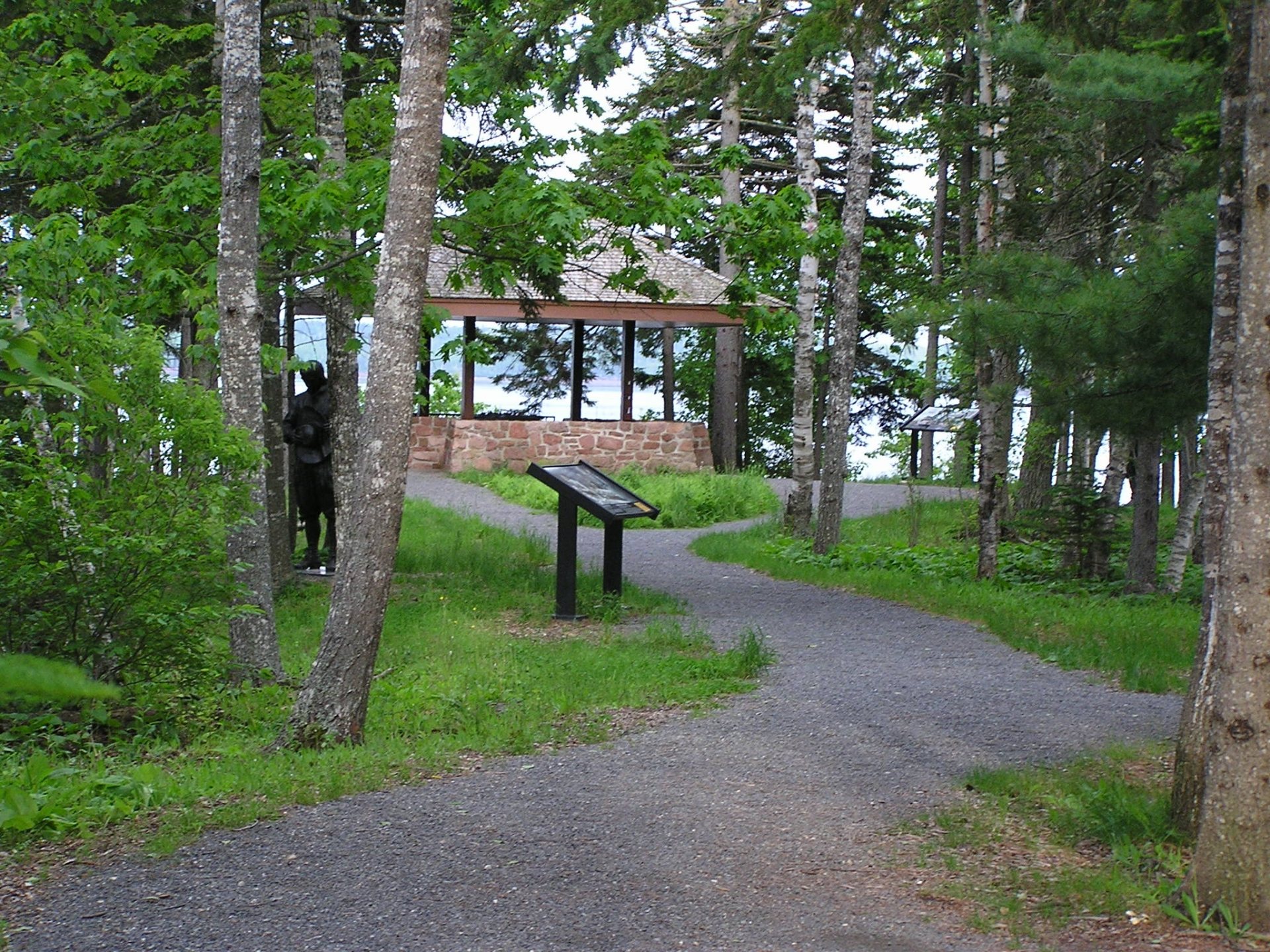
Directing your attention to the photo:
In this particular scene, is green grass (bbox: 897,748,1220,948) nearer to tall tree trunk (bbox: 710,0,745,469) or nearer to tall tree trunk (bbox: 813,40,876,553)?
tall tree trunk (bbox: 813,40,876,553)

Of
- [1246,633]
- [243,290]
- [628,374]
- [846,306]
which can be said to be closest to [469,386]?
[628,374]

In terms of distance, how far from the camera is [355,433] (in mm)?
11461

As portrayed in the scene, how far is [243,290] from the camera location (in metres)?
8.34

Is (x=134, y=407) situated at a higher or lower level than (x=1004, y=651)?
higher

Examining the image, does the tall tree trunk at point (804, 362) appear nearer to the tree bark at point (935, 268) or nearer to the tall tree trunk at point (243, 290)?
the tree bark at point (935, 268)

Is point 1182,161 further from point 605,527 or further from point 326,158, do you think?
point 326,158

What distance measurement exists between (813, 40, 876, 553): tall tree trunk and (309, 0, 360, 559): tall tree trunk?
5822 millimetres

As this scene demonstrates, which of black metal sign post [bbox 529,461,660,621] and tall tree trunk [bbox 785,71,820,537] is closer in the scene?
black metal sign post [bbox 529,461,660,621]

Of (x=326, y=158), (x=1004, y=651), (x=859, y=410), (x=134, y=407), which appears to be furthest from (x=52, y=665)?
→ (x=859, y=410)

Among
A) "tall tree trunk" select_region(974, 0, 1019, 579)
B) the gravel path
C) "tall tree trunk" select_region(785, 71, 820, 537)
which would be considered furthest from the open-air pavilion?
the gravel path

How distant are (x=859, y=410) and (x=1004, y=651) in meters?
28.0

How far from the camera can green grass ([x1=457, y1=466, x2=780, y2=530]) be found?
2086 cm

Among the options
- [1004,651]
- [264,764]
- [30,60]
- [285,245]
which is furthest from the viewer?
[30,60]

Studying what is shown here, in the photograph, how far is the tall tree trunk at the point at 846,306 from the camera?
46.8 ft
